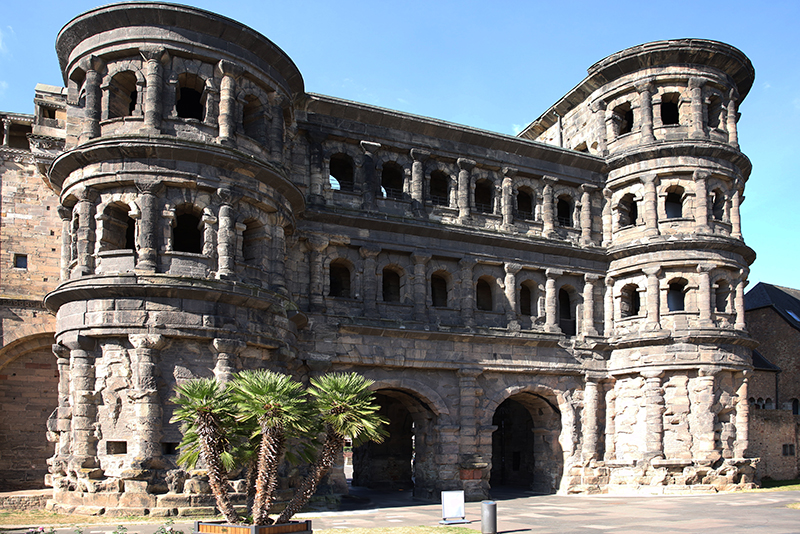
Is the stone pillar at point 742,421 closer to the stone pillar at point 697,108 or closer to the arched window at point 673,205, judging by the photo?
the arched window at point 673,205

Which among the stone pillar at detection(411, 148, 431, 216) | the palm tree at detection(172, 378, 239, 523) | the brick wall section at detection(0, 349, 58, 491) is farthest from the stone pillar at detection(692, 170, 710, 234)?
the brick wall section at detection(0, 349, 58, 491)

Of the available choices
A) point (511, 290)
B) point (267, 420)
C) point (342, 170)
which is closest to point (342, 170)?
point (342, 170)

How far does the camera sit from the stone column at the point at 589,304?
27750 mm

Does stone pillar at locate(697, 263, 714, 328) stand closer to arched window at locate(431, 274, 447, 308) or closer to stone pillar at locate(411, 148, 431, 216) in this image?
arched window at locate(431, 274, 447, 308)

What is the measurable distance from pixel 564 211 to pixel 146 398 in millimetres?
19163

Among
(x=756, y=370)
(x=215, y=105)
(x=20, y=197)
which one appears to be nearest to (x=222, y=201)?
(x=215, y=105)

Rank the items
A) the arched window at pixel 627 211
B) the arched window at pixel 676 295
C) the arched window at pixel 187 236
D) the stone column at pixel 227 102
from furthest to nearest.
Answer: the arched window at pixel 627 211
the arched window at pixel 676 295
the arched window at pixel 187 236
the stone column at pixel 227 102

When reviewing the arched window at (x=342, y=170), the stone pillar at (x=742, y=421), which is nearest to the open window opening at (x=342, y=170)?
the arched window at (x=342, y=170)

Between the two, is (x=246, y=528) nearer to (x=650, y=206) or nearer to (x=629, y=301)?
(x=629, y=301)

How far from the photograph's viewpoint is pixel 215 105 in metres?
20.3

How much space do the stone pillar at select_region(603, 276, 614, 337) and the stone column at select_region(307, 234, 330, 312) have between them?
465 inches

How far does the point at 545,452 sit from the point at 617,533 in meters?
11.7

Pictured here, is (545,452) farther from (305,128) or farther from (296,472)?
(305,128)

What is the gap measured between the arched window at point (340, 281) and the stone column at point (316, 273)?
1.60 meters
